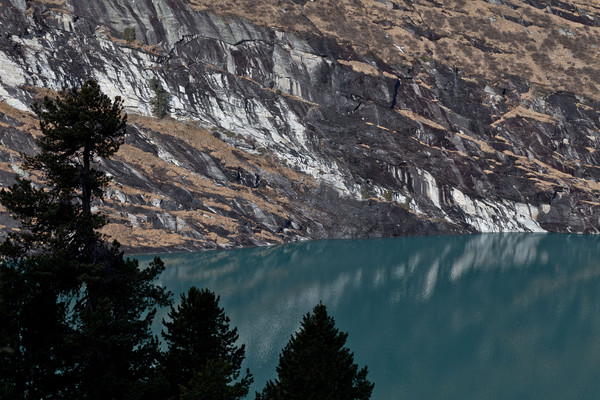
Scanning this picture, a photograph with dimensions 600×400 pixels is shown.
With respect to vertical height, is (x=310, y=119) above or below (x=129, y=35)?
below

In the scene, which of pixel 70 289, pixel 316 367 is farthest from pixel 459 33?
pixel 70 289

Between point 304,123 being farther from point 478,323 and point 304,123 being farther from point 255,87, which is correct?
point 478,323

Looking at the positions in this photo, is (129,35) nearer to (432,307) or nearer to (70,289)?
(432,307)

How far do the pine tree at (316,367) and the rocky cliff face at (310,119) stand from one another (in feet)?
198

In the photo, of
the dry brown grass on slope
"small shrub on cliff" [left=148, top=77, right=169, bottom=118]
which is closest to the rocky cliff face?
the dry brown grass on slope

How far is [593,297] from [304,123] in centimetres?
6906

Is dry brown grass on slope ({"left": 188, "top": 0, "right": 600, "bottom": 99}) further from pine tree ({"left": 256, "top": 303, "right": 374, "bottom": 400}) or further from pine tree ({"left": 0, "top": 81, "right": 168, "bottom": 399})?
pine tree ({"left": 256, "top": 303, "right": 374, "bottom": 400})

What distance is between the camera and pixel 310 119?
117 metres

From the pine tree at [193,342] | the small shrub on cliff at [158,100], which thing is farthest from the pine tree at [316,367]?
the small shrub on cliff at [158,100]

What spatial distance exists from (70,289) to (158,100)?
94690 mm

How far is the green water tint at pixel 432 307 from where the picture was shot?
3669cm

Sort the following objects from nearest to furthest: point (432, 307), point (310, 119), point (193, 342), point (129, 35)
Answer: point (193, 342)
point (432, 307)
point (129, 35)
point (310, 119)

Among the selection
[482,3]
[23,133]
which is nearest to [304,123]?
[23,133]

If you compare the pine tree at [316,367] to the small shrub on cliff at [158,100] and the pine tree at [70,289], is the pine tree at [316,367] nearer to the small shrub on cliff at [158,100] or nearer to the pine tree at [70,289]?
the pine tree at [70,289]
